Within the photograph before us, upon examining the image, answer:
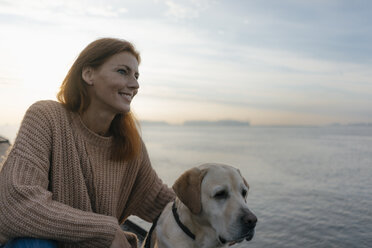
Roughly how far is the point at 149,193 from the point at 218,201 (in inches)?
40.2

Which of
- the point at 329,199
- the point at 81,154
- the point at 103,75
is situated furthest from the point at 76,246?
the point at 329,199

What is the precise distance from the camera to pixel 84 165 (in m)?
2.94

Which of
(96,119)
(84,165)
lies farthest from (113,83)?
(84,165)

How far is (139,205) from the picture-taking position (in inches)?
142

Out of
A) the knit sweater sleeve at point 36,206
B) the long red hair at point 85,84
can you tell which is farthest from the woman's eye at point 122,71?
the knit sweater sleeve at point 36,206

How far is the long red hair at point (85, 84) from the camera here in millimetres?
3018

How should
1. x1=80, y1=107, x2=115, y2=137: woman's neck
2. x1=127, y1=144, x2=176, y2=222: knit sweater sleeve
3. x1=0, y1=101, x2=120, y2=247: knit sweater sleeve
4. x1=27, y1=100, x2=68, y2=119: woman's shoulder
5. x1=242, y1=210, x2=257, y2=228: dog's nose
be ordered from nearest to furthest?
x1=0, y1=101, x2=120, y2=247: knit sweater sleeve, x1=242, y1=210, x2=257, y2=228: dog's nose, x1=27, y1=100, x2=68, y2=119: woman's shoulder, x1=80, y1=107, x2=115, y2=137: woman's neck, x1=127, y1=144, x2=176, y2=222: knit sweater sleeve

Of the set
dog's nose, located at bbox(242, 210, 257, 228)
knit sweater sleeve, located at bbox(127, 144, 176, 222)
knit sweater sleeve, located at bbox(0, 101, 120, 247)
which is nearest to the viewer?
knit sweater sleeve, located at bbox(0, 101, 120, 247)

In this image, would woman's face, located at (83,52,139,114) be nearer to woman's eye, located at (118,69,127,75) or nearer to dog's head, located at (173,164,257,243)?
woman's eye, located at (118,69,127,75)

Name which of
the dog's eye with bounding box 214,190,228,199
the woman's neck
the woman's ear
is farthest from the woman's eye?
the dog's eye with bounding box 214,190,228,199

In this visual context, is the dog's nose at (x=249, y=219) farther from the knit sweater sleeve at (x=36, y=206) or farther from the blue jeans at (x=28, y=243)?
the blue jeans at (x=28, y=243)

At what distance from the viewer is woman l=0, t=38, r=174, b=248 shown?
2.34 metres

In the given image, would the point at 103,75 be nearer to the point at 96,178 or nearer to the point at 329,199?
the point at 96,178

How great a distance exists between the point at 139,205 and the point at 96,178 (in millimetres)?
804
